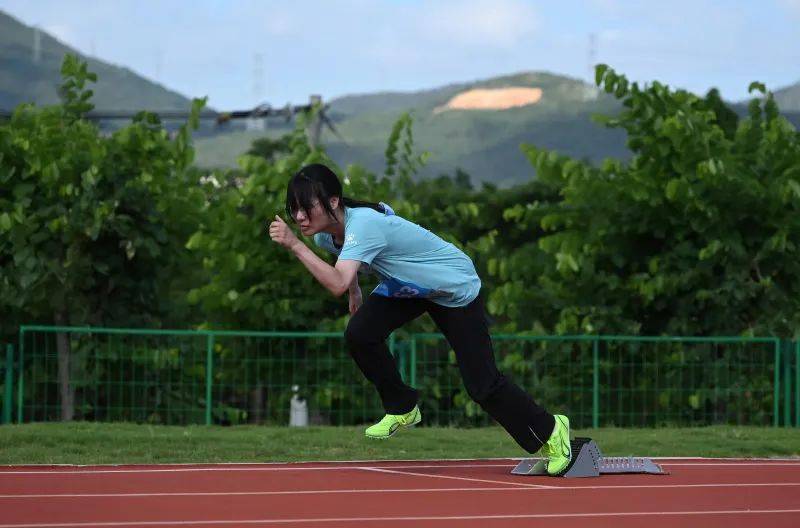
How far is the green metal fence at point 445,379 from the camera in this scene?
601 inches

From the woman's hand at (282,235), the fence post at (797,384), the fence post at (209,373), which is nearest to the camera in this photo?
the woman's hand at (282,235)

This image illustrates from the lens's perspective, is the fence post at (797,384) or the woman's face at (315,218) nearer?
the woman's face at (315,218)

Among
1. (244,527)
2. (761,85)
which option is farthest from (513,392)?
(761,85)

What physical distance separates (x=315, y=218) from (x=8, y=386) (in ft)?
23.5

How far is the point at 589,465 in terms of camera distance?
8.92m

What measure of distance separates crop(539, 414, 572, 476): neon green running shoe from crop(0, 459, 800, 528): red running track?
0.08 m

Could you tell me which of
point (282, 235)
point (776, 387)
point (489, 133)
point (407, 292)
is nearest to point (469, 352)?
point (407, 292)

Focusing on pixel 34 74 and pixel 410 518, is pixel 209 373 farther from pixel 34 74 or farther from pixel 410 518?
pixel 34 74

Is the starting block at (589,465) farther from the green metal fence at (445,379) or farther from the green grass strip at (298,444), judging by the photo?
the green metal fence at (445,379)

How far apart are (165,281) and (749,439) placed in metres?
6.50

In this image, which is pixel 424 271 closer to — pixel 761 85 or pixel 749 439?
pixel 749 439

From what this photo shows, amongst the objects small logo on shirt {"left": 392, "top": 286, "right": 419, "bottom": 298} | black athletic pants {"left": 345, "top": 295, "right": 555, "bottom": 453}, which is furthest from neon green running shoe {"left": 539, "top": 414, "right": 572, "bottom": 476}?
small logo on shirt {"left": 392, "top": 286, "right": 419, "bottom": 298}

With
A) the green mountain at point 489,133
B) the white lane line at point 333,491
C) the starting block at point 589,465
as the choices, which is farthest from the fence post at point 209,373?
the green mountain at point 489,133

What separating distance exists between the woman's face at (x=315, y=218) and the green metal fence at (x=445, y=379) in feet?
22.3
